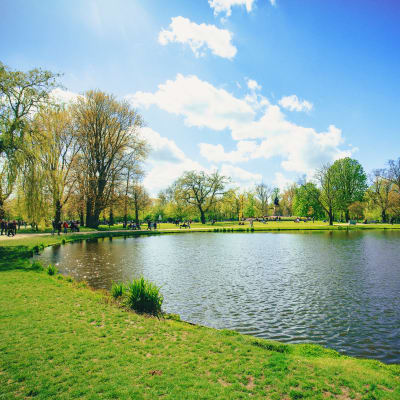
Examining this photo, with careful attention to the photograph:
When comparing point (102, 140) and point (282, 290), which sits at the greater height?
point (102, 140)

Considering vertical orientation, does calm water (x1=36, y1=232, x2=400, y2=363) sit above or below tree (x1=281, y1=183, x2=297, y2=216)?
below

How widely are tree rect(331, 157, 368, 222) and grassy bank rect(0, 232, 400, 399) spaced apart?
2912 inches

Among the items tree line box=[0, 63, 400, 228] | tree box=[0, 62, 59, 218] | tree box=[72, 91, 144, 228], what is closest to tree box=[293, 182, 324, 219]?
tree line box=[0, 63, 400, 228]

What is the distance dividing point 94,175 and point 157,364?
42.8 metres

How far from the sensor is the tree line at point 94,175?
1994 cm

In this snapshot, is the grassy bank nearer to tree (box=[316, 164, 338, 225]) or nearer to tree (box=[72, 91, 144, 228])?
tree (box=[72, 91, 144, 228])

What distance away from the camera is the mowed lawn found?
472cm

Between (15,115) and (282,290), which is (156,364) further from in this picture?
Result: (15,115)

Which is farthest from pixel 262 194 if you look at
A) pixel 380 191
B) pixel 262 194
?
pixel 380 191

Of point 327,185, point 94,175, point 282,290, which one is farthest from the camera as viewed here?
point 327,185

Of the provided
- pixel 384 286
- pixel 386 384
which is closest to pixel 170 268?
pixel 384 286

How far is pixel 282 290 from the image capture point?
42.5 feet

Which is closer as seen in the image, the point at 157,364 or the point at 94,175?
the point at 157,364

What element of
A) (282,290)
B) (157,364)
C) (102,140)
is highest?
(102,140)
